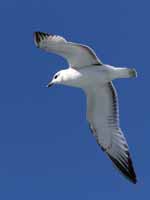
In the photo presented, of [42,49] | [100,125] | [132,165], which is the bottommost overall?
[132,165]

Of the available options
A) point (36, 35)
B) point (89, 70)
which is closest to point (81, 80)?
point (89, 70)

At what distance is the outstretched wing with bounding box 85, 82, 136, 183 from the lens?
19.1 metres

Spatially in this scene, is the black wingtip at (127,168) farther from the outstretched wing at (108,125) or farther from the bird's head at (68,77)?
the bird's head at (68,77)

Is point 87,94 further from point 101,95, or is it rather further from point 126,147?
point 126,147

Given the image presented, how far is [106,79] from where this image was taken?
709 inches

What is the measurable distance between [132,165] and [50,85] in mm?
3072

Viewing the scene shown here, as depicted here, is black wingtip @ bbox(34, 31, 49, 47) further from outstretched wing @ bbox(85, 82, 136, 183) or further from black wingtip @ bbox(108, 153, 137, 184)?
black wingtip @ bbox(108, 153, 137, 184)

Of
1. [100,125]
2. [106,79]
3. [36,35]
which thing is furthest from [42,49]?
[100,125]

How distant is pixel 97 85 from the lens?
1866cm

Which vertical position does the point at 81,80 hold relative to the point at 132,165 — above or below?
above

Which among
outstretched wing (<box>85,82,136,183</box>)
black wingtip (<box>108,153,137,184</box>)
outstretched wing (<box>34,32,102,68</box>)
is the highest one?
outstretched wing (<box>34,32,102,68</box>)

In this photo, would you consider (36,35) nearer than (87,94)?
Yes

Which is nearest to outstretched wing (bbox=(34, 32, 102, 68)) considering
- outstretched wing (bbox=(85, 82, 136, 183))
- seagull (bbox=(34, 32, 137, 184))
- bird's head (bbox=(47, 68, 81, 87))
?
seagull (bbox=(34, 32, 137, 184))

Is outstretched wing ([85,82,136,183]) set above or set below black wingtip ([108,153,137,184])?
above
